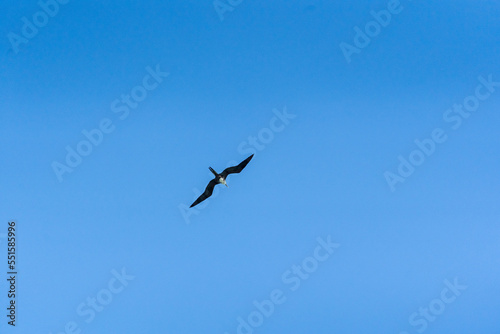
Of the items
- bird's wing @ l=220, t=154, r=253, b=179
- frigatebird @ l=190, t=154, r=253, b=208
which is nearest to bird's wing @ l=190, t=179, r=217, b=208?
frigatebird @ l=190, t=154, r=253, b=208

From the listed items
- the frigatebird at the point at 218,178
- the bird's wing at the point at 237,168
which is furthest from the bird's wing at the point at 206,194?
the bird's wing at the point at 237,168

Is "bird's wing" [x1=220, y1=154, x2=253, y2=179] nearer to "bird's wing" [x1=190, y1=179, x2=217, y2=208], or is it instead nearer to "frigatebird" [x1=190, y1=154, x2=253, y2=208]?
"frigatebird" [x1=190, y1=154, x2=253, y2=208]

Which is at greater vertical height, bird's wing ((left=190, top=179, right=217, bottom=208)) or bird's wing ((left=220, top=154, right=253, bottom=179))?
bird's wing ((left=190, top=179, right=217, bottom=208))

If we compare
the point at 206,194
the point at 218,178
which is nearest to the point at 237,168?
Answer: the point at 218,178

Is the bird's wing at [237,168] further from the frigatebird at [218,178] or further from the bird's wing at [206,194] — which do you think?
the bird's wing at [206,194]

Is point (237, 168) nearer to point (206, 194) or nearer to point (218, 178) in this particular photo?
point (218, 178)

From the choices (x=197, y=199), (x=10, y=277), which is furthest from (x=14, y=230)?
(x=197, y=199)

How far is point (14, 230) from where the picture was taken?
31281mm

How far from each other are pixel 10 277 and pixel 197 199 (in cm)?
1083

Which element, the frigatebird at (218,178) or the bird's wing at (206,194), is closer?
the frigatebird at (218,178)

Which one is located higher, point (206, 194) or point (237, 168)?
point (206, 194)

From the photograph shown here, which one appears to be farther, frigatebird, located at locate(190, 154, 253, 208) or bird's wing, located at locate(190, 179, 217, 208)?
bird's wing, located at locate(190, 179, 217, 208)

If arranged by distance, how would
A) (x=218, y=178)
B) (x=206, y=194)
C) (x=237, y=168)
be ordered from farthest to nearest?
(x=206, y=194)
(x=218, y=178)
(x=237, y=168)

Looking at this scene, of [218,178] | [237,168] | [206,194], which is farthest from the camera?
[206,194]
